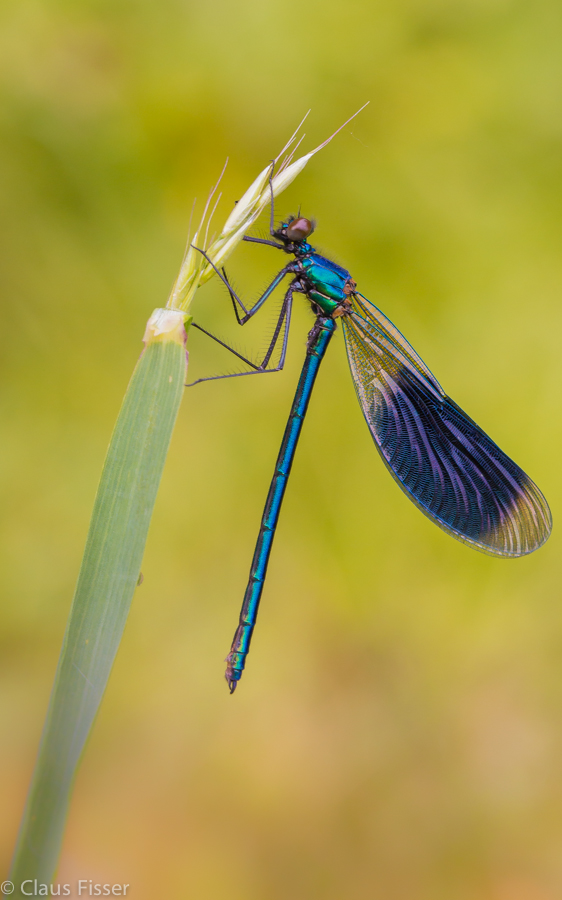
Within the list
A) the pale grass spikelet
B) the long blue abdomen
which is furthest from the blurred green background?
the pale grass spikelet

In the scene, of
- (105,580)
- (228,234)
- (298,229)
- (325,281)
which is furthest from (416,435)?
(105,580)

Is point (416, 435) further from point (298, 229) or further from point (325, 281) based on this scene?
point (298, 229)

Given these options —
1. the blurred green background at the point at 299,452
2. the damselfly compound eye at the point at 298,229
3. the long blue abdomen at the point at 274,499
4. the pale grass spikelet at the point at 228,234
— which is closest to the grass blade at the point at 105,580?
the pale grass spikelet at the point at 228,234

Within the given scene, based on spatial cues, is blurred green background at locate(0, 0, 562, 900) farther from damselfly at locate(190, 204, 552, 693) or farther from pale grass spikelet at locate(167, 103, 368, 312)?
pale grass spikelet at locate(167, 103, 368, 312)

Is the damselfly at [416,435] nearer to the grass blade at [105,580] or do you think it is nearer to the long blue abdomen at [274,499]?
the long blue abdomen at [274,499]

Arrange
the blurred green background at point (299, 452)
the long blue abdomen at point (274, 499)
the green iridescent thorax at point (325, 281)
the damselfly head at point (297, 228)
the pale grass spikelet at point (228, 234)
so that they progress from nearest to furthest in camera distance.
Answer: the pale grass spikelet at point (228, 234) → the long blue abdomen at point (274, 499) → the damselfly head at point (297, 228) → the green iridescent thorax at point (325, 281) → the blurred green background at point (299, 452)

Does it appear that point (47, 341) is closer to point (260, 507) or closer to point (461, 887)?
point (260, 507)
